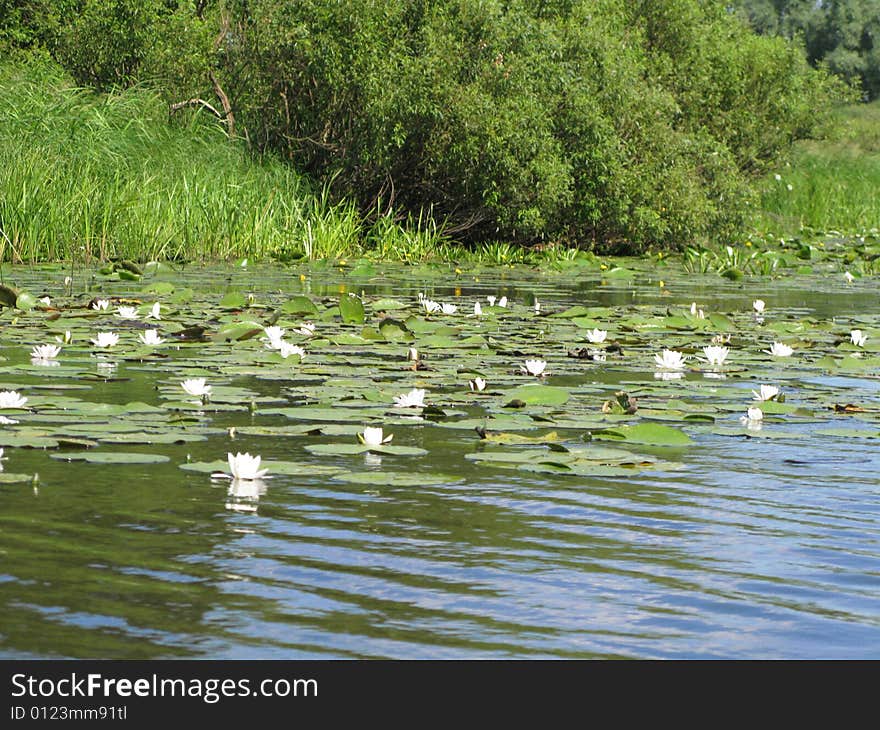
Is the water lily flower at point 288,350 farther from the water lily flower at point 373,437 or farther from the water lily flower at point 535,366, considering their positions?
the water lily flower at point 373,437

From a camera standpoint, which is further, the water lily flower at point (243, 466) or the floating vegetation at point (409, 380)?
the floating vegetation at point (409, 380)

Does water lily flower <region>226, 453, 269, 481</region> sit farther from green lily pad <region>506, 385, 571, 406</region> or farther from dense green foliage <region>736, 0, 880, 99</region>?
dense green foliage <region>736, 0, 880, 99</region>

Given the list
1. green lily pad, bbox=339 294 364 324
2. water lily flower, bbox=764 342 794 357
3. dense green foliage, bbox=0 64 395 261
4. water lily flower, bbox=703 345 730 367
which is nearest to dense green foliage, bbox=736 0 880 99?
dense green foliage, bbox=0 64 395 261

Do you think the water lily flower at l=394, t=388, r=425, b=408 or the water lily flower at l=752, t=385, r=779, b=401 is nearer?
the water lily flower at l=394, t=388, r=425, b=408

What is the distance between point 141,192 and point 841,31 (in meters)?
56.6

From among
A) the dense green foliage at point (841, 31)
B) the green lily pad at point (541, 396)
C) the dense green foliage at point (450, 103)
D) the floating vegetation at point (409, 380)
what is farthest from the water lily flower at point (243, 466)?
the dense green foliage at point (841, 31)

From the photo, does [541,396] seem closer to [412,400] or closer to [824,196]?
[412,400]

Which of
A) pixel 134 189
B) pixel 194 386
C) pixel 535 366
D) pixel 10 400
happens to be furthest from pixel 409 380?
pixel 134 189

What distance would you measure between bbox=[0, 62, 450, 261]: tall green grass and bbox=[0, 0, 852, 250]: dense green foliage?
2.39 feet

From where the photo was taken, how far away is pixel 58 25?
18.4m

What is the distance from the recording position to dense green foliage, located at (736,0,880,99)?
60.9 meters

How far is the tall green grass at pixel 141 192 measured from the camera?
12.0 meters

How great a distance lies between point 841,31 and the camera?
63.1 m

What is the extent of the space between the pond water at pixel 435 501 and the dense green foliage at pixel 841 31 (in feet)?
188
